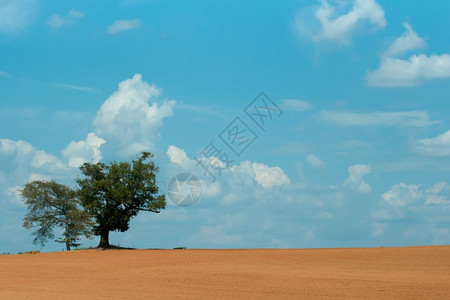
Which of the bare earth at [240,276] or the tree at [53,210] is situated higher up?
the tree at [53,210]

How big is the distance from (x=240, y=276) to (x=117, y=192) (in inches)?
954

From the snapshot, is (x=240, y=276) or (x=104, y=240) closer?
(x=240, y=276)

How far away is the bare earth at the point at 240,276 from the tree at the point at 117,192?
753cm

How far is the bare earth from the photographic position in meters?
22.6

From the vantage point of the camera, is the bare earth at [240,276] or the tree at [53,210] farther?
the tree at [53,210]

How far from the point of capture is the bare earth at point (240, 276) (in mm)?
22625

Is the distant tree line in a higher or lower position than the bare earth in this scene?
higher

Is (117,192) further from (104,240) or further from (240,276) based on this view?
(240,276)

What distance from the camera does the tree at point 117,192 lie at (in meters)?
50.4

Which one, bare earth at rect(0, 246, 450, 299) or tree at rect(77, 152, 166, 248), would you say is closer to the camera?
bare earth at rect(0, 246, 450, 299)

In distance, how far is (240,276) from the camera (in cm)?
2809

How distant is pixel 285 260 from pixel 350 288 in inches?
557

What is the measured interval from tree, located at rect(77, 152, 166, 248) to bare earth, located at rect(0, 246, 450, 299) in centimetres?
753

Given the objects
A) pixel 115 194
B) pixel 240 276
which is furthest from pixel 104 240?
pixel 240 276
